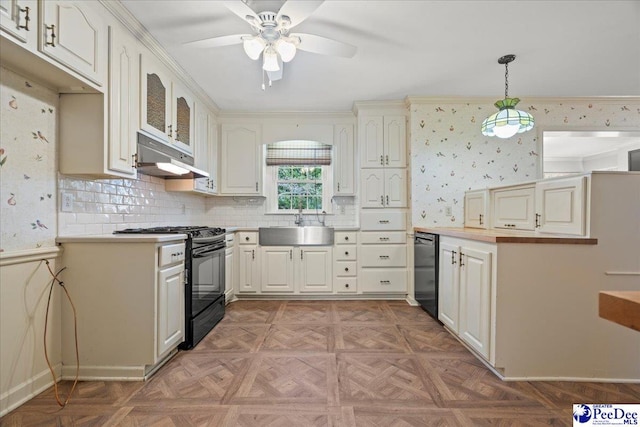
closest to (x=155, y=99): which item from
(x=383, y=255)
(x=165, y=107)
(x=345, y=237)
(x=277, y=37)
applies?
(x=165, y=107)

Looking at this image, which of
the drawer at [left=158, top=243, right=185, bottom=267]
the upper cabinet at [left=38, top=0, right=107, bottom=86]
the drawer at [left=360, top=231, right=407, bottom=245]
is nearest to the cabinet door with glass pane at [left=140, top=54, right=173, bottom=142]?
the upper cabinet at [left=38, top=0, right=107, bottom=86]

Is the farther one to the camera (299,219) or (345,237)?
(299,219)

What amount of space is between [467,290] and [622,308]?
1764mm

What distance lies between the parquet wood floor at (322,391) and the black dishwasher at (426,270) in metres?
0.54

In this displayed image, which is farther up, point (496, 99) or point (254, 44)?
point (496, 99)

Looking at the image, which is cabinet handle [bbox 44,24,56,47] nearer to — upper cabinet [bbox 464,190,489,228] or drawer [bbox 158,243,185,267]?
drawer [bbox 158,243,185,267]

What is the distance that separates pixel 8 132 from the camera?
62.3 inches

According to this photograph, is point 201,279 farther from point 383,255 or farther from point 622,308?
point 622,308

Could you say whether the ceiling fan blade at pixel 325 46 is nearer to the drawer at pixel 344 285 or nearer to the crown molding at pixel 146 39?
the crown molding at pixel 146 39

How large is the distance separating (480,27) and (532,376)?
2.52 metres

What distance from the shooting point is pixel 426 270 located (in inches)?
123

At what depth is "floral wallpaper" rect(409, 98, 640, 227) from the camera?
11.7ft

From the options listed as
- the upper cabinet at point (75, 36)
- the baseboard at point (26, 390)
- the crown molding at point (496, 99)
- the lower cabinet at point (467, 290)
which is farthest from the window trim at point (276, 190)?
the baseboard at point (26, 390)

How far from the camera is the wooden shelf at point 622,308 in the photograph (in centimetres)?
59
